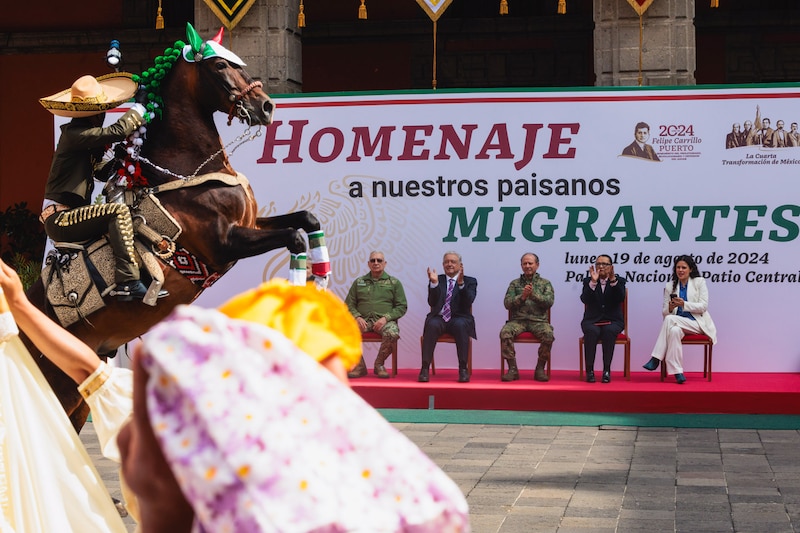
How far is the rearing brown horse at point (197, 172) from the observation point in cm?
648

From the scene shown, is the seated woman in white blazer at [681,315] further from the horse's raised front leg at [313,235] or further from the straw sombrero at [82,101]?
the straw sombrero at [82,101]

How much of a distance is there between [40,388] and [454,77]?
1430cm

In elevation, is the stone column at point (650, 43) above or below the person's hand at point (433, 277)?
above

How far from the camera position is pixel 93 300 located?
20.2 feet

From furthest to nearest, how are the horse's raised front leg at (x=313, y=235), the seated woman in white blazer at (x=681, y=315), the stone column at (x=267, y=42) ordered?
the stone column at (x=267, y=42) < the seated woman in white blazer at (x=681, y=315) < the horse's raised front leg at (x=313, y=235)

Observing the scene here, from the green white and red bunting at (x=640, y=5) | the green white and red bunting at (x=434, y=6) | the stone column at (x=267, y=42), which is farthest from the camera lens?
the stone column at (x=267, y=42)

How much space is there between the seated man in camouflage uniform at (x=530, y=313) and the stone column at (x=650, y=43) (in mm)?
2743

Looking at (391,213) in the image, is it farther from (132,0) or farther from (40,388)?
(132,0)

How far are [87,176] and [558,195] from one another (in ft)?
15.3

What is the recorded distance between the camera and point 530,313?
985 centimetres

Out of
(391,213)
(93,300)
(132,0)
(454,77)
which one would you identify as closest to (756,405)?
(391,213)

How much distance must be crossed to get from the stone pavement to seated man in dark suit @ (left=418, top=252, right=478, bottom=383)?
28.2 inches

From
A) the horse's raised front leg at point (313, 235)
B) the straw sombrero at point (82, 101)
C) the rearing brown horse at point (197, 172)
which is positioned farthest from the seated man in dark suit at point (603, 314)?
the straw sombrero at point (82, 101)

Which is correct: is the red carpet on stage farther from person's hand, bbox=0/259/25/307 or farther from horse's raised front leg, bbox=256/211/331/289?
person's hand, bbox=0/259/25/307
